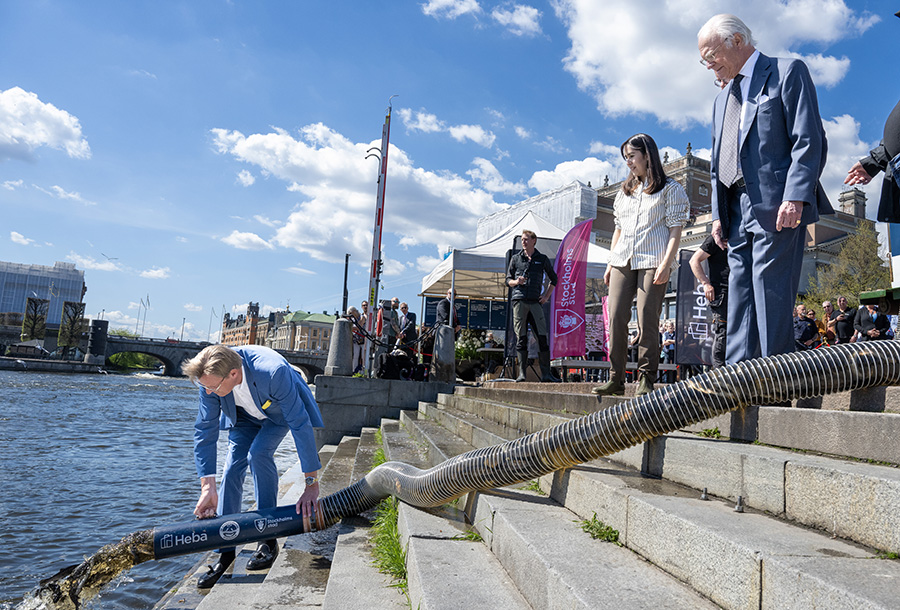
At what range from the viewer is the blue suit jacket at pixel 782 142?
2.72 meters

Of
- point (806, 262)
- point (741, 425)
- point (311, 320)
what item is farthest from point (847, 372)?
point (311, 320)

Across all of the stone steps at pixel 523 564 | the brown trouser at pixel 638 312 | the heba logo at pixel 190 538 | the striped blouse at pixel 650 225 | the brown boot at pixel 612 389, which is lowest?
the heba logo at pixel 190 538

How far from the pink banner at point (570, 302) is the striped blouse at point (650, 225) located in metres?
5.13

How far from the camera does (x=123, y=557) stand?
330 centimetres

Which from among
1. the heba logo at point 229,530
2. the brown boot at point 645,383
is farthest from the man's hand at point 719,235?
the heba logo at point 229,530

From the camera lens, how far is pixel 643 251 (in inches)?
150

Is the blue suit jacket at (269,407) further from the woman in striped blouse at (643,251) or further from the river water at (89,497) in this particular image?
the woman in striped blouse at (643,251)

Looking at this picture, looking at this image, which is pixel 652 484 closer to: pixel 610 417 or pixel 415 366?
pixel 610 417

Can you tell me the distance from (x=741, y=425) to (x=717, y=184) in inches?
55.6

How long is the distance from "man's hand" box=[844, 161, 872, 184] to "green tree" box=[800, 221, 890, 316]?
27.4 meters

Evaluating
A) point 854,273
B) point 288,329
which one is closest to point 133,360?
point 288,329

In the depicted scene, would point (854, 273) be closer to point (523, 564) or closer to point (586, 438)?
point (586, 438)

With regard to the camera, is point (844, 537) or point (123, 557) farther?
point (123, 557)

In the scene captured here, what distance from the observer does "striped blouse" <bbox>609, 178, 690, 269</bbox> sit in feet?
12.5
